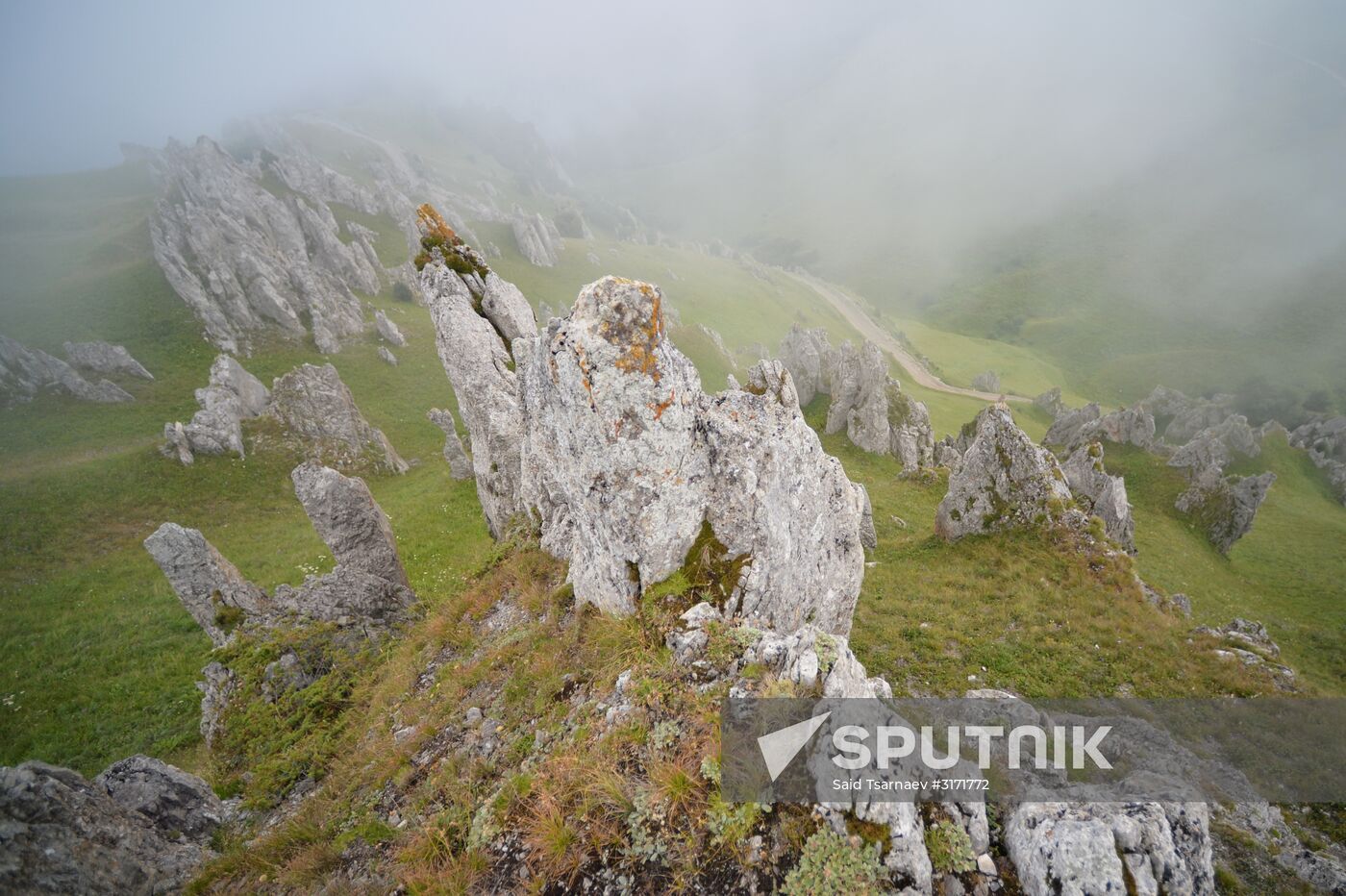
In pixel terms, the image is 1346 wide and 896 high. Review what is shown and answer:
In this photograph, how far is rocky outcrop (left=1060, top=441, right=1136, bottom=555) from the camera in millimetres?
26422

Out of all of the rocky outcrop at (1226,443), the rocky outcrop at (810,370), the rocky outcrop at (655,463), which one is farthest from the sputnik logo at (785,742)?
the rocky outcrop at (1226,443)

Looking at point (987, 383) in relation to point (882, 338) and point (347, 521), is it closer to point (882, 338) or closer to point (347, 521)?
point (882, 338)

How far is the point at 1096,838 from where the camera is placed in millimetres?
5348

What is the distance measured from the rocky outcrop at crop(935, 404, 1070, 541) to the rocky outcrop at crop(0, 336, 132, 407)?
2400 inches

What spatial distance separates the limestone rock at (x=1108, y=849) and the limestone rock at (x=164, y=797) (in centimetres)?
1350

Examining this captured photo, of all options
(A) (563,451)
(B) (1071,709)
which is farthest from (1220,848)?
(A) (563,451)

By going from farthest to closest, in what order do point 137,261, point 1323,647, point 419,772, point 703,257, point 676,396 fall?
point 703,257 → point 137,261 → point 1323,647 → point 676,396 → point 419,772

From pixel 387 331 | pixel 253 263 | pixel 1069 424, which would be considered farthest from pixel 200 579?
pixel 1069 424

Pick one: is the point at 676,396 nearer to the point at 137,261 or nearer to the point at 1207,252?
the point at 137,261

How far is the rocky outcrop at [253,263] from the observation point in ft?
166

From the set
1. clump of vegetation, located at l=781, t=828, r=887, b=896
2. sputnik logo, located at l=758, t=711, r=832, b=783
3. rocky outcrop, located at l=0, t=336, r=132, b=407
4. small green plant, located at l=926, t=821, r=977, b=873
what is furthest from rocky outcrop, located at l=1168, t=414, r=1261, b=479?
rocky outcrop, located at l=0, t=336, r=132, b=407

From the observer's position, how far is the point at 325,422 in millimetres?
37000

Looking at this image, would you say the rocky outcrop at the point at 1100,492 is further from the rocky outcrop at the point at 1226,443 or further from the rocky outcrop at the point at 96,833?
the rocky outcrop at the point at 96,833

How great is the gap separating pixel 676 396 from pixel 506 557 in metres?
8.78
